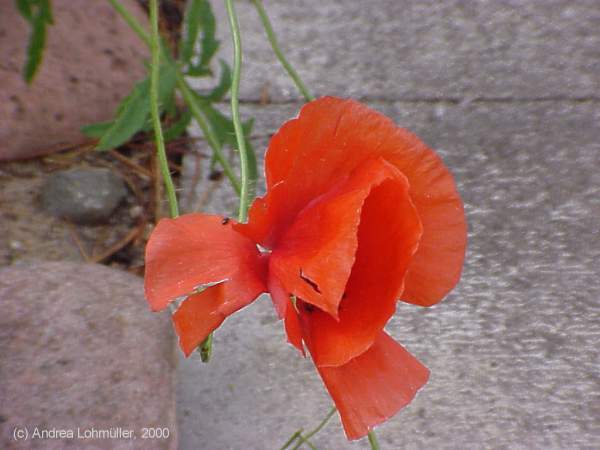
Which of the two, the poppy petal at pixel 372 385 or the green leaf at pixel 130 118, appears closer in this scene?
the poppy petal at pixel 372 385

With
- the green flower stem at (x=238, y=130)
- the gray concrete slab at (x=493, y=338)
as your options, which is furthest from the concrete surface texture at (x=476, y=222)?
the green flower stem at (x=238, y=130)

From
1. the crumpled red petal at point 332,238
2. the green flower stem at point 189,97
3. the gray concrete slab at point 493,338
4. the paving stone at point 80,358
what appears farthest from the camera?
the gray concrete slab at point 493,338

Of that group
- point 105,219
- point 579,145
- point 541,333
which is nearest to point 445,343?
point 541,333

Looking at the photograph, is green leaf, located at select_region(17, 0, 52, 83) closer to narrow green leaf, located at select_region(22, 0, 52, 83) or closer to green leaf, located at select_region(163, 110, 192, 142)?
narrow green leaf, located at select_region(22, 0, 52, 83)

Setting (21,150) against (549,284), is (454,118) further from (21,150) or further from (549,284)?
(21,150)

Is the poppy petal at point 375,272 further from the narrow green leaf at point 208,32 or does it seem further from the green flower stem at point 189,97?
the narrow green leaf at point 208,32

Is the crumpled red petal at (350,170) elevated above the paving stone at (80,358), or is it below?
above
